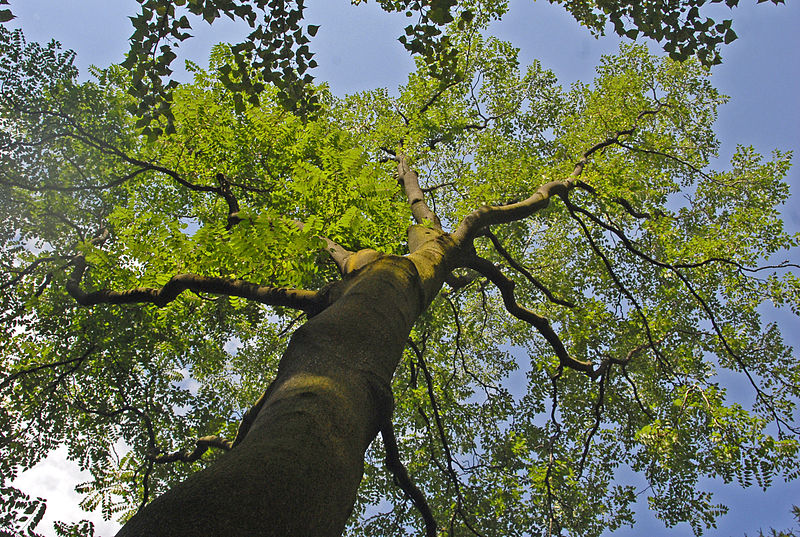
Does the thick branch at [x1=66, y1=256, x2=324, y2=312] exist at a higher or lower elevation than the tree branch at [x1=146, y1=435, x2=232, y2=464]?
higher

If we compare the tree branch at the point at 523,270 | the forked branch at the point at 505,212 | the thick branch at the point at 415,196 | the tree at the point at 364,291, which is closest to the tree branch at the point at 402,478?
the tree at the point at 364,291

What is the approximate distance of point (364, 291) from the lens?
280 centimetres

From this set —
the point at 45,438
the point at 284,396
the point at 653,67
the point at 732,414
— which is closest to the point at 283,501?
the point at 284,396

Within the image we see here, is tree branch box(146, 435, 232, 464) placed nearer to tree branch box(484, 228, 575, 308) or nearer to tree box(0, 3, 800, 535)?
tree box(0, 3, 800, 535)

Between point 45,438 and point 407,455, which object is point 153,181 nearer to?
point 45,438

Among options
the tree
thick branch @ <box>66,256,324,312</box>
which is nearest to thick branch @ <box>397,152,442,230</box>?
the tree

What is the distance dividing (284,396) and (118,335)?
713 cm

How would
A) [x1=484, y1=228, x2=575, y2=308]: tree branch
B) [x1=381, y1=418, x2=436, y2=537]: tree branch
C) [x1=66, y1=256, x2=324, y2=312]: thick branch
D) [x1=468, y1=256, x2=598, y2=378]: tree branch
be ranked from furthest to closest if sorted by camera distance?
[x1=484, y1=228, x2=575, y2=308]: tree branch, [x1=468, y1=256, x2=598, y2=378]: tree branch, [x1=381, y1=418, x2=436, y2=537]: tree branch, [x1=66, y1=256, x2=324, y2=312]: thick branch

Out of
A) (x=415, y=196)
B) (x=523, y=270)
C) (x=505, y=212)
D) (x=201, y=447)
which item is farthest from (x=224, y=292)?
(x=523, y=270)

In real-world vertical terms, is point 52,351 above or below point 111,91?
below

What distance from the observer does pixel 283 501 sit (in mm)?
1309

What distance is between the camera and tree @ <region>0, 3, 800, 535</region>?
8.04ft

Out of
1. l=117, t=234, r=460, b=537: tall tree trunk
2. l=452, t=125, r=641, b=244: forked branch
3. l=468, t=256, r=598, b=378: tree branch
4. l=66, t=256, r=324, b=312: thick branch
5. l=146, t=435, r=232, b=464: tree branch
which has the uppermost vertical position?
l=452, t=125, r=641, b=244: forked branch

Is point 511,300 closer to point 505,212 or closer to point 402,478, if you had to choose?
point 505,212
